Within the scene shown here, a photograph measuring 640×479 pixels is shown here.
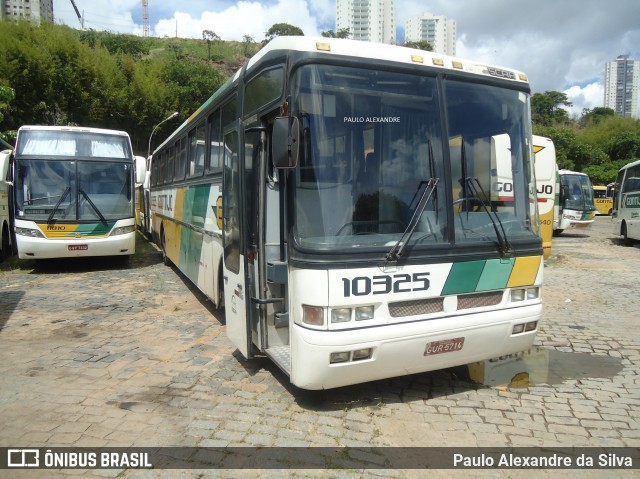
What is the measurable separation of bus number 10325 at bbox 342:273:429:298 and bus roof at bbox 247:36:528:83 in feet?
6.13

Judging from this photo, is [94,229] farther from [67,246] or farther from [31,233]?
[31,233]

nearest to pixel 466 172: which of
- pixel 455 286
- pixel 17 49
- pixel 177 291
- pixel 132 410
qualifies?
pixel 455 286

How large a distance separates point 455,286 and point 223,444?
232 cm

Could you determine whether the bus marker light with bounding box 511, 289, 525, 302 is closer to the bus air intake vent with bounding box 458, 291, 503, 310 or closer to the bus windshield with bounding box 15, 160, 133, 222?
the bus air intake vent with bounding box 458, 291, 503, 310

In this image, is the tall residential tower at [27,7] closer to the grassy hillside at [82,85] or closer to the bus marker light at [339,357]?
the grassy hillside at [82,85]

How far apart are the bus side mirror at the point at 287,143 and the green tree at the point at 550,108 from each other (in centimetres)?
7499

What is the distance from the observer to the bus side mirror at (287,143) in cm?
384

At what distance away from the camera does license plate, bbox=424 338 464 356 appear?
168 inches

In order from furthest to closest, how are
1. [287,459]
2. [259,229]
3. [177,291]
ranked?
[177,291] → [259,229] → [287,459]

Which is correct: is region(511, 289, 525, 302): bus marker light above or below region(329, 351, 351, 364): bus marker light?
above

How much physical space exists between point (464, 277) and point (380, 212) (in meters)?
0.98

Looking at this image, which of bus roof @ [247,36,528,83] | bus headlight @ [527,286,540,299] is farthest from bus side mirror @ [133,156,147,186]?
bus headlight @ [527,286,540,299]

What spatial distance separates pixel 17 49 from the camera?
28.8 m

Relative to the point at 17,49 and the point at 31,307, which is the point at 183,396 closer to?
the point at 31,307
